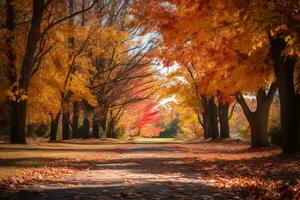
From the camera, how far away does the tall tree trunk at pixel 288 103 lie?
57.0 feet

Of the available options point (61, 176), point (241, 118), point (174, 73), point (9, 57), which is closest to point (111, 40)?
point (174, 73)

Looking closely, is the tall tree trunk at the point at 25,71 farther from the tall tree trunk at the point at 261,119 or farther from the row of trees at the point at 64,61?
the tall tree trunk at the point at 261,119

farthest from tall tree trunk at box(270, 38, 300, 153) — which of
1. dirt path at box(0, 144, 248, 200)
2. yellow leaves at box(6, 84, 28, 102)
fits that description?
yellow leaves at box(6, 84, 28, 102)

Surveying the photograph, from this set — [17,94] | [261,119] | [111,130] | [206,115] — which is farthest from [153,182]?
[111,130]

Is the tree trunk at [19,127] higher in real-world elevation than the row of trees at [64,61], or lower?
lower

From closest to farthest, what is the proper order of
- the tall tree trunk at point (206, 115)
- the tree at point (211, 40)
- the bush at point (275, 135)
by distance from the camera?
the tree at point (211, 40) → the bush at point (275, 135) → the tall tree trunk at point (206, 115)

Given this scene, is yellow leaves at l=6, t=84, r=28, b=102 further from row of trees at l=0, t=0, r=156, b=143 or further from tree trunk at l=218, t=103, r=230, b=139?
tree trunk at l=218, t=103, r=230, b=139

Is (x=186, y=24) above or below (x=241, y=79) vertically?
above

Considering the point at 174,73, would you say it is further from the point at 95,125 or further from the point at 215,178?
the point at 215,178

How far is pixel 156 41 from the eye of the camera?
41.6m

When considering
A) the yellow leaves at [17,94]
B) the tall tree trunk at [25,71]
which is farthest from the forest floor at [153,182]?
the tall tree trunk at [25,71]

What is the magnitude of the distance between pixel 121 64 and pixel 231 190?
35.7 meters

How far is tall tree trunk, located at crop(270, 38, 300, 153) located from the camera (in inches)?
684

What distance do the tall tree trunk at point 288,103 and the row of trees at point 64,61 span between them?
10961 millimetres
